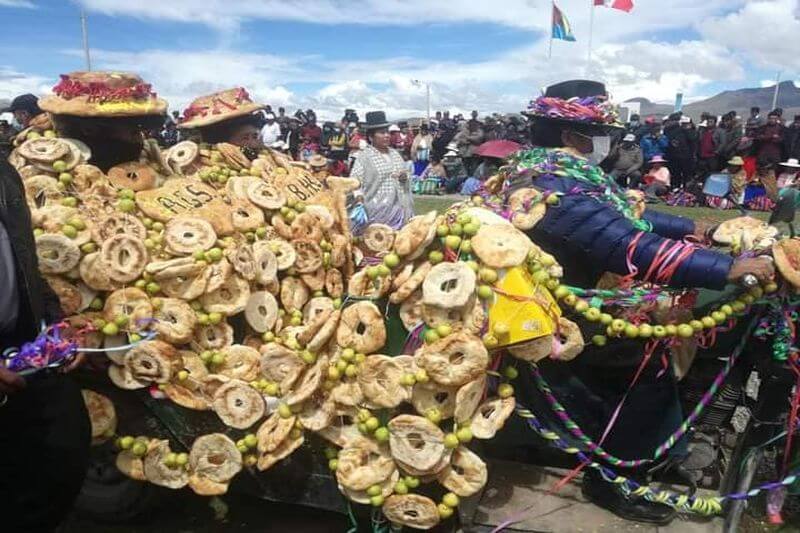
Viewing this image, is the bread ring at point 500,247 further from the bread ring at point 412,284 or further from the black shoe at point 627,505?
the black shoe at point 627,505

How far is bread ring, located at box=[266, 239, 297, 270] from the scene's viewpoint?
293 cm

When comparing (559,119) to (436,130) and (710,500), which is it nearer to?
(710,500)

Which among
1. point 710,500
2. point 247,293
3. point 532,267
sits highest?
point 532,267

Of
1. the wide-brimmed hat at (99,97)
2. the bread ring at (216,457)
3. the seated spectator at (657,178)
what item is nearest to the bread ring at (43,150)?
the wide-brimmed hat at (99,97)

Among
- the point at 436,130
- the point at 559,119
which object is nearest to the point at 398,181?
the point at 559,119

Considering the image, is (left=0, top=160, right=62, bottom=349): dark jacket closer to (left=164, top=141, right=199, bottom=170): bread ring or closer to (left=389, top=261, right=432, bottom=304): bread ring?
(left=389, top=261, right=432, bottom=304): bread ring

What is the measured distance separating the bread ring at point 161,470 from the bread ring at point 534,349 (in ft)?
4.58

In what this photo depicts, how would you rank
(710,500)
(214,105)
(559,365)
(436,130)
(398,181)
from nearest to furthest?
(710,500) → (559,365) → (214,105) → (398,181) → (436,130)

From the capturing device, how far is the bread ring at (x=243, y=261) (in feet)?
8.77

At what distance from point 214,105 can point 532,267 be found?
2.69 meters

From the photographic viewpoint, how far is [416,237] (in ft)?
6.98

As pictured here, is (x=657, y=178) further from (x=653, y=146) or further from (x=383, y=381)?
(x=383, y=381)

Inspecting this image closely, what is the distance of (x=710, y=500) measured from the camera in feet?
7.70

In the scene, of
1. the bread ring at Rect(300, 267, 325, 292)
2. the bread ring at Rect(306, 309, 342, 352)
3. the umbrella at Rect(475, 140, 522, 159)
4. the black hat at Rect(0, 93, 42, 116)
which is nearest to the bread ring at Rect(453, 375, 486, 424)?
the bread ring at Rect(306, 309, 342, 352)
